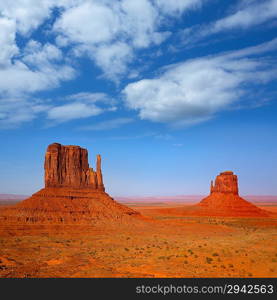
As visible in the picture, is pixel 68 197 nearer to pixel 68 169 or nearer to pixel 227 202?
pixel 68 169

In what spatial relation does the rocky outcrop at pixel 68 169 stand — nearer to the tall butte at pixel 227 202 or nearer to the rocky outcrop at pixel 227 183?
the tall butte at pixel 227 202

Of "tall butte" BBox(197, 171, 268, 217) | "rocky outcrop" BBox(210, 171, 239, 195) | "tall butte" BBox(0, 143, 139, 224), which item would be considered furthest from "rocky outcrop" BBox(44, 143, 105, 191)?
"rocky outcrop" BBox(210, 171, 239, 195)

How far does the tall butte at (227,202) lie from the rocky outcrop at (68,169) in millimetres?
51378

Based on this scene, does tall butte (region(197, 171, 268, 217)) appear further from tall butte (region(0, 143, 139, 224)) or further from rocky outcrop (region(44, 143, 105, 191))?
rocky outcrop (region(44, 143, 105, 191))

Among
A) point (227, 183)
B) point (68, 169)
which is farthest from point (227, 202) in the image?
point (68, 169)

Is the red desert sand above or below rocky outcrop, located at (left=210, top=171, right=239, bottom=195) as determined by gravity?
below

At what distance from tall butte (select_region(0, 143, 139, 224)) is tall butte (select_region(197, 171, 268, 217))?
42.6 meters

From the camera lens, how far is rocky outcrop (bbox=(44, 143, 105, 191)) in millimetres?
61688

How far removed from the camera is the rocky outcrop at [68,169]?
61.7 meters

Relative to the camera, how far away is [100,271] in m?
20.9

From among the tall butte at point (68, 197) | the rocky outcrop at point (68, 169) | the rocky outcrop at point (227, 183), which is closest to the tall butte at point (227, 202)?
the rocky outcrop at point (227, 183)

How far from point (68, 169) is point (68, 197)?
735 centimetres
